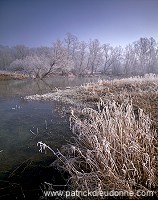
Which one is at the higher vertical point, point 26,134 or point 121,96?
point 121,96

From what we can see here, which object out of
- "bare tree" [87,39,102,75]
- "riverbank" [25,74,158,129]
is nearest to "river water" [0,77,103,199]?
"riverbank" [25,74,158,129]

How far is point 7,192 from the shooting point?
3.77m

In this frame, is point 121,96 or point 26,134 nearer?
point 26,134

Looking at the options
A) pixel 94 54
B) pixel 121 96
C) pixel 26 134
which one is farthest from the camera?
pixel 94 54

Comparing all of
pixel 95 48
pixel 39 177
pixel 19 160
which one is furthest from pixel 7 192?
pixel 95 48

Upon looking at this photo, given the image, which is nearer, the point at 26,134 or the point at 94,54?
the point at 26,134

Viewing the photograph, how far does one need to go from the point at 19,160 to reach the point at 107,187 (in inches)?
98.4

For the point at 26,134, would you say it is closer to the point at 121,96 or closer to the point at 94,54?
the point at 121,96

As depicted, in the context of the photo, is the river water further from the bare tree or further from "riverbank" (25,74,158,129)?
the bare tree

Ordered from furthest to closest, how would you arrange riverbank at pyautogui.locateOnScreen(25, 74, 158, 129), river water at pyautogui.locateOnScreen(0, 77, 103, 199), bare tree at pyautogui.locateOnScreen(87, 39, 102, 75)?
bare tree at pyautogui.locateOnScreen(87, 39, 102, 75) < riverbank at pyautogui.locateOnScreen(25, 74, 158, 129) < river water at pyautogui.locateOnScreen(0, 77, 103, 199)

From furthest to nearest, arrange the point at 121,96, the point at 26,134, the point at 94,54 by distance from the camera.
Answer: the point at 94,54, the point at 121,96, the point at 26,134

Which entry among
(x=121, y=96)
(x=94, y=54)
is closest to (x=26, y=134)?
(x=121, y=96)

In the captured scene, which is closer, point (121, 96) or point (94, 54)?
point (121, 96)

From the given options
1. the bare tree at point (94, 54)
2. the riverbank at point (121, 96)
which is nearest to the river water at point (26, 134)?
the riverbank at point (121, 96)
